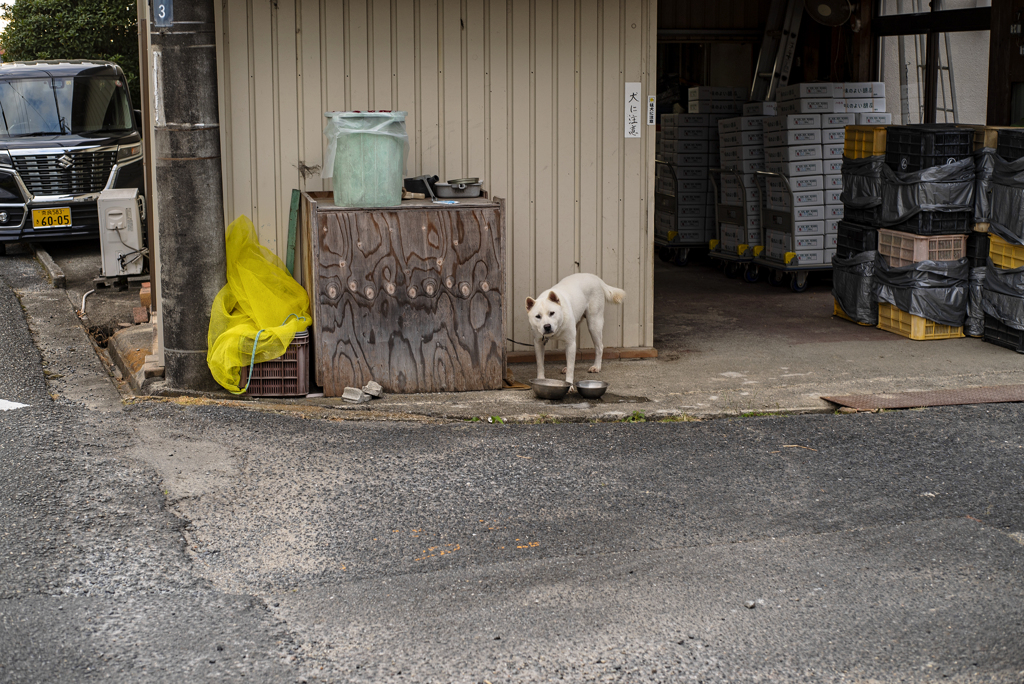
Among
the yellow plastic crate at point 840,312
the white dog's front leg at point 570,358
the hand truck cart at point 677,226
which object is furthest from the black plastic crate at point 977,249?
the hand truck cart at point 677,226

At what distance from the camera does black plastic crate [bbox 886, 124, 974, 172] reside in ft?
29.5

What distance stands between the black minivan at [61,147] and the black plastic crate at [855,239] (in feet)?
30.4

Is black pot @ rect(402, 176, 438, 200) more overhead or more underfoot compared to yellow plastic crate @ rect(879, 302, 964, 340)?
more overhead

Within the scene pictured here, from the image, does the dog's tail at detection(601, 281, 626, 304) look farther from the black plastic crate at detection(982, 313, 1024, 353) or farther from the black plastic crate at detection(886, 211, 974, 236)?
the black plastic crate at detection(982, 313, 1024, 353)

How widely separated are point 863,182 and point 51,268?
935cm

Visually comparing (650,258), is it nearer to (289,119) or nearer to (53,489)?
(289,119)

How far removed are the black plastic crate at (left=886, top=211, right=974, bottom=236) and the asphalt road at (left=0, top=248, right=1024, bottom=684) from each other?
2545 millimetres

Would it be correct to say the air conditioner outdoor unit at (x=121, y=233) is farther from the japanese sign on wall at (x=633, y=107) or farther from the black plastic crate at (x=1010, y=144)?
the black plastic crate at (x=1010, y=144)

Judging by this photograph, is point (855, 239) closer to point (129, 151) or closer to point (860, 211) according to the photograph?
point (860, 211)

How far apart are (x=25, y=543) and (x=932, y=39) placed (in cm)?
1230

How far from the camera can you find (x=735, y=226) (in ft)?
43.1

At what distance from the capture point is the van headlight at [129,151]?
47.4ft

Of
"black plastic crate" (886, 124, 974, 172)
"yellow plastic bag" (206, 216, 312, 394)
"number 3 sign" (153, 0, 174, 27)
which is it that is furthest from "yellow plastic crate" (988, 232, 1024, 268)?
"number 3 sign" (153, 0, 174, 27)

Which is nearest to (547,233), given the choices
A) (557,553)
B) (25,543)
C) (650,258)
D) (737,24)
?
(650,258)
